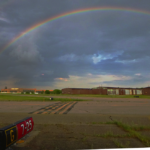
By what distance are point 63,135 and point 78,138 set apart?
29.7 inches

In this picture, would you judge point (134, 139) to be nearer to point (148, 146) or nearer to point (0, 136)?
point (148, 146)

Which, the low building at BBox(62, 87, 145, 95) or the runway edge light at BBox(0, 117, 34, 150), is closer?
the runway edge light at BBox(0, 117, 34, 150)

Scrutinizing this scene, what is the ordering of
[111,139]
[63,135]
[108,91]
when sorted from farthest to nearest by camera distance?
1. [108,91]
2. [63,135]
3. [111,139]

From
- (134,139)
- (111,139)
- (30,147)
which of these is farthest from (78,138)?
(134,139)

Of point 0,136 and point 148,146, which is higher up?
point 0,136

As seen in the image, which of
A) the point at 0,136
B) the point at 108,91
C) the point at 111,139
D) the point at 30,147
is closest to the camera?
the point at 0,136

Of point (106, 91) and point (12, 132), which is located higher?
point (12, 132)

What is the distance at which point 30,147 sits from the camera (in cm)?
451

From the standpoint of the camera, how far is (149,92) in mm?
92625

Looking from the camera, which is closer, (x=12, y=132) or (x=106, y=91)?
(x=12, y=132)

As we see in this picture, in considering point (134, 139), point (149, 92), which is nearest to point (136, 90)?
point (149, 92)

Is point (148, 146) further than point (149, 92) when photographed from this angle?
No

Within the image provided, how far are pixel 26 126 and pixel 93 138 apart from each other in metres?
2.65

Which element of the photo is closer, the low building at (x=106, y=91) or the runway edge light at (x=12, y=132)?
the runway edge light at (x=12, y=132)
